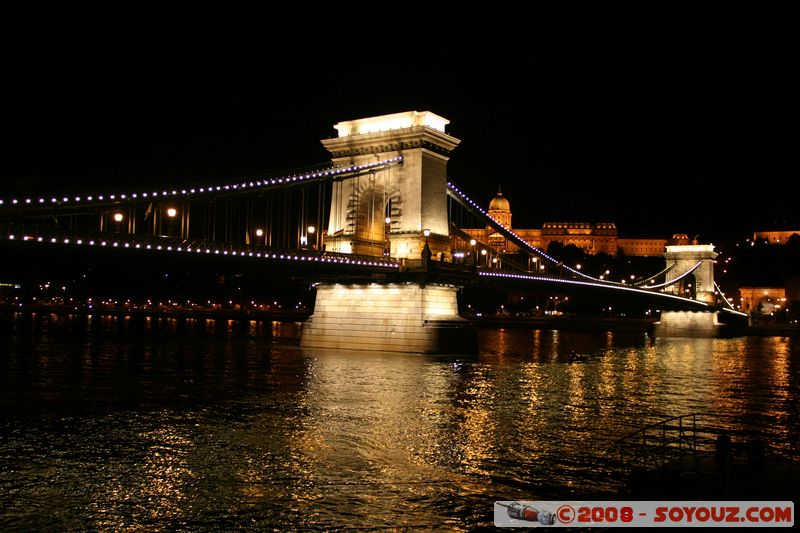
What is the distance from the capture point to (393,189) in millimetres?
47875

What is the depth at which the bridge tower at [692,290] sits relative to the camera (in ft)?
300

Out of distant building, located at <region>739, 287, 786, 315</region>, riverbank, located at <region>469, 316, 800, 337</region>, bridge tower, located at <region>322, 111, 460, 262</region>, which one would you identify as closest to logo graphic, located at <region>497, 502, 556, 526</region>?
bridge tower, located at <region>322, 111, 460, 262</region>

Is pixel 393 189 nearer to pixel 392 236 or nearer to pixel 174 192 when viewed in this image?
pixel 392 236

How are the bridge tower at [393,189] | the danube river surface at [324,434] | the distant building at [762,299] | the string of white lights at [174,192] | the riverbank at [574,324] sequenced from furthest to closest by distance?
the distant building at [762,299] < the riverbank at [574,324] < the bridge tower at [393,189] < the string of white lights at [174,192] < the danube river surface at [324,434]

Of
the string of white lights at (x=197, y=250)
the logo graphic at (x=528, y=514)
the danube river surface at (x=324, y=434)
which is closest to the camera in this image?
the logo graphic at (x=528, y=514)

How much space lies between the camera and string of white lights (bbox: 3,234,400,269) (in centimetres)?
2727

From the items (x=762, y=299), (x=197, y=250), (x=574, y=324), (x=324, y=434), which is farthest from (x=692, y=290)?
(x=324, y=434)

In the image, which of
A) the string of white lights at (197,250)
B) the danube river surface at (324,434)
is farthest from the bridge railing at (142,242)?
the danube river surface at (324,434)

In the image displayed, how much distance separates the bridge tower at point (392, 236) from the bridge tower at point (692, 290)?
51.2 metres

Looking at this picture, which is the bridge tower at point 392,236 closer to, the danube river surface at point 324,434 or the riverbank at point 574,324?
the danube river surface at point 324,434

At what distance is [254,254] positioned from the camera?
34.8 m

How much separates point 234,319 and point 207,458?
10940cm

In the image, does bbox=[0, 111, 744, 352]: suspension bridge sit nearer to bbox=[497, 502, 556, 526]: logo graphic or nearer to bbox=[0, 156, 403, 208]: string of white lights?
bbox=[0, 156, 403, 208]: string of white lights

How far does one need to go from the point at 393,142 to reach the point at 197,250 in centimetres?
1845
